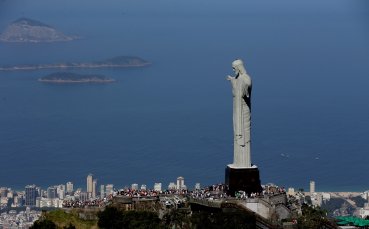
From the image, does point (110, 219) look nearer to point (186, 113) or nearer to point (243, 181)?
point (243, 181)

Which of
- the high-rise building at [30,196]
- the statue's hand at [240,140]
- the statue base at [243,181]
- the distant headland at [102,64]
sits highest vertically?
the distant headland at [102,64]

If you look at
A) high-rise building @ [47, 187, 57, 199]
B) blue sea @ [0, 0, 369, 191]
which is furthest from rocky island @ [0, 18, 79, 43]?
high-rise building @ [47, 187, 57, 199]

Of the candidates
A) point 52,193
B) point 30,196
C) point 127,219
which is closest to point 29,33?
point 30,196

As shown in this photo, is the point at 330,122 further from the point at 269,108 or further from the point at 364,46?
the point at 364,46

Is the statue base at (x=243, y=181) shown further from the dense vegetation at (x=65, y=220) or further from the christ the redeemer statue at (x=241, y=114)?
the dense vegetation at (x=65, y=220)

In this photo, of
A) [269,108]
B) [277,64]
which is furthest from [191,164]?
[277,64]

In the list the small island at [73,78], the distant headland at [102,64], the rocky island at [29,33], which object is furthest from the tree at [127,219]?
the rocky island at [29,33]
